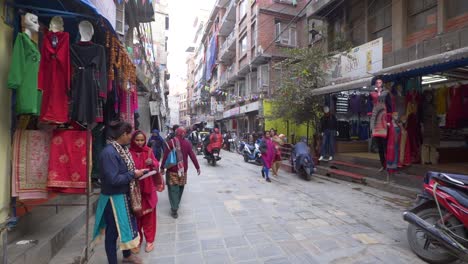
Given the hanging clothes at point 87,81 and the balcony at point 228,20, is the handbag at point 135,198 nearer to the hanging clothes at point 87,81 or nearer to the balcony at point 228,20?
the hanging clothes at point 87,81

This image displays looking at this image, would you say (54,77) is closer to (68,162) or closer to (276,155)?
(68,162)

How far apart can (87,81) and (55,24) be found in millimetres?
780

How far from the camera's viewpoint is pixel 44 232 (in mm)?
3699

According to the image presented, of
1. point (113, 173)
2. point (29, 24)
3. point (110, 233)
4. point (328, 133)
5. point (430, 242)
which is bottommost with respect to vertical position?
point (430, 242)

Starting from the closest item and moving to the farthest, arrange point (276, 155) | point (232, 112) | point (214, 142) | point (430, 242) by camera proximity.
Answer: point (430, 242) < point (276, 155) < point (214, 142) < point (232, 112)

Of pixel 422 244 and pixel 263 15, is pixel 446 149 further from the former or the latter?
pixel 263 15

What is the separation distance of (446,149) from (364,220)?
14.8ft

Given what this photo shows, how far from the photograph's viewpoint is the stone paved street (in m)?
3.60

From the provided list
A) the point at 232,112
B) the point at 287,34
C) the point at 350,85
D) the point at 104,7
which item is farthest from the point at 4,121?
the point at 232,112

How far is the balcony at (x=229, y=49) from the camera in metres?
24.9

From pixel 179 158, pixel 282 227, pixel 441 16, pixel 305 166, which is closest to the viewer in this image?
pixel 282 227

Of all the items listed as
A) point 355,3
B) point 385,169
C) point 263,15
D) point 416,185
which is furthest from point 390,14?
point 263,15

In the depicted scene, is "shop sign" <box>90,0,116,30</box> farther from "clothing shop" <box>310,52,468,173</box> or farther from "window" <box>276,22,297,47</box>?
"window" <box>276,22,297,47</box>

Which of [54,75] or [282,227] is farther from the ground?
[54,75]
